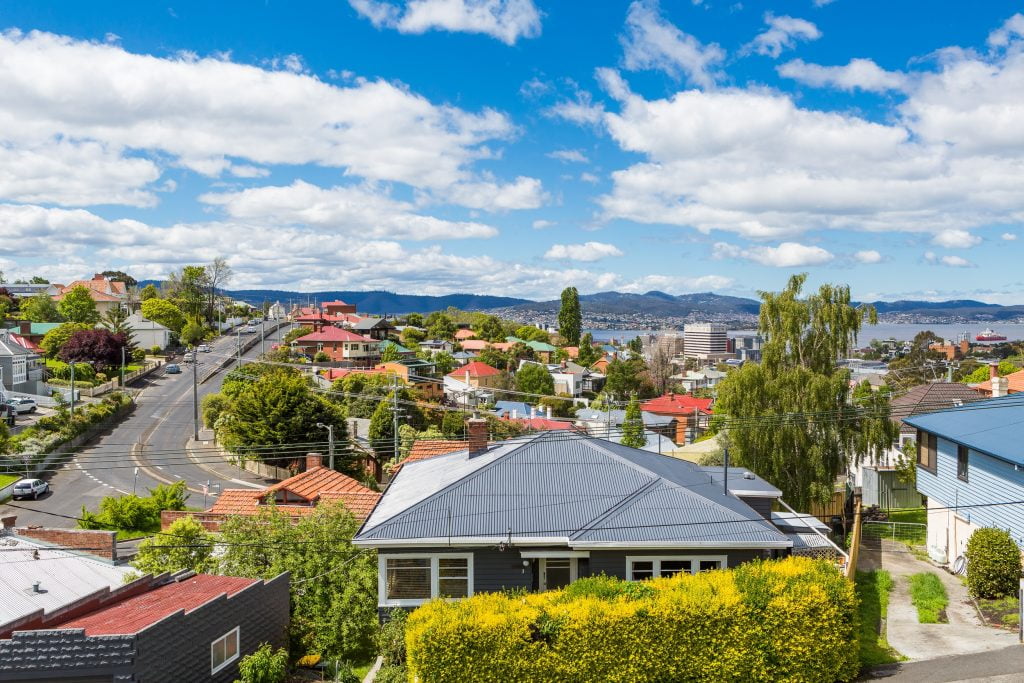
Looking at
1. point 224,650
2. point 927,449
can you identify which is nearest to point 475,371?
point 927,449

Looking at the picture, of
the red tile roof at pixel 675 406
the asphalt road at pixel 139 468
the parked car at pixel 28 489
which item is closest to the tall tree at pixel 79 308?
the asphalt road at pixel 139 468

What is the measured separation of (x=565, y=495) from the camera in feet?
60.0

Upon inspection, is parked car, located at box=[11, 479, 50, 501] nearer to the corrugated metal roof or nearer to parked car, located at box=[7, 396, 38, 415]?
parked car, located at box=[7, 396, 38, 415]

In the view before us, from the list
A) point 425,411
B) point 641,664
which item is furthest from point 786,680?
point 425,411

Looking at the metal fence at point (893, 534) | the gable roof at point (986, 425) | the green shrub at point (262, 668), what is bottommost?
the metal fence at point (893, 534)

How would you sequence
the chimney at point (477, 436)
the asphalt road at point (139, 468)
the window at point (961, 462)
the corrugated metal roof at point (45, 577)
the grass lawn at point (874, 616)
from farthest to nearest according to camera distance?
the asphalt road at point (139, 468)
the window at point (961, 462)
the chimney at point (477, 436)
the corrugated metal roof at point (45, 577)
the grass lawn at point (874, 616)

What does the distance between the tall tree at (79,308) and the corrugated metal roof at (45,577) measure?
291 feet

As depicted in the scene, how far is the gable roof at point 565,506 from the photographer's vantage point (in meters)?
16.6

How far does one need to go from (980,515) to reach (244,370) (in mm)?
69980

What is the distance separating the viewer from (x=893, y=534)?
30047mm

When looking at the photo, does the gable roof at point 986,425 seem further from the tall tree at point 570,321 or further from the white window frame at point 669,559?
the tall tree at point 570,321

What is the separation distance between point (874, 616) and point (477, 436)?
11.0 m

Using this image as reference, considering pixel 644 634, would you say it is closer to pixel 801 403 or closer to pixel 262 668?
pixel 262 668

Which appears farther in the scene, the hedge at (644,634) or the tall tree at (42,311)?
the tall tree at (42,311)
